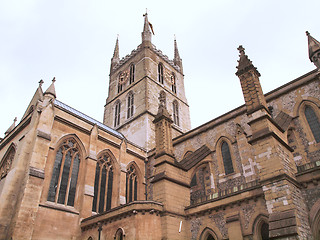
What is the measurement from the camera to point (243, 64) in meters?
13.9

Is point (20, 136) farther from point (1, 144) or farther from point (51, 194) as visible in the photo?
point (51, 194)

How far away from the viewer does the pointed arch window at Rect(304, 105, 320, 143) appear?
48.3 feet

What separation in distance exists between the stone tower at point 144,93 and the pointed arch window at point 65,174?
29.0ft

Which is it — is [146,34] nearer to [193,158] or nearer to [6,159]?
[193,158]

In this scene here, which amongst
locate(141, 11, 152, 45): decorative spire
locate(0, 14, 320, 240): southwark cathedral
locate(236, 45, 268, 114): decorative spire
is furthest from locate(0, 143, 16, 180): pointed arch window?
locate(141, 11, 152, 45): decorative spire

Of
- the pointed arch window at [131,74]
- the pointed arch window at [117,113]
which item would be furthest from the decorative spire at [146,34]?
the pointed arch window at [117,113]

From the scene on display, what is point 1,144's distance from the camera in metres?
20.8

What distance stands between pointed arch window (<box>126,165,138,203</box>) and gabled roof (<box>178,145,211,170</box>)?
20.3 feet

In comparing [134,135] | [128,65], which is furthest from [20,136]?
[128,65]

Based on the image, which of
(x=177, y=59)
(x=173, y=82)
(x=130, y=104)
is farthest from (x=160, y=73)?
(x=177, y=59)

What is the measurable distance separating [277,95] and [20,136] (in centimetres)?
1807

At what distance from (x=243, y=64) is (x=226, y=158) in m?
6.95

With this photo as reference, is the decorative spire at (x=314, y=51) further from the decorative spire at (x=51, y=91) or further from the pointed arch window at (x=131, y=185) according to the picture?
the decorative spire at (x=51, y=91)

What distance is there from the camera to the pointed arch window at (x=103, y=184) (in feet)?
60.0
